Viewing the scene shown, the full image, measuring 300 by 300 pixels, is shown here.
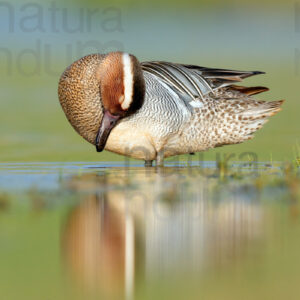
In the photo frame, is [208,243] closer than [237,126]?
Yes

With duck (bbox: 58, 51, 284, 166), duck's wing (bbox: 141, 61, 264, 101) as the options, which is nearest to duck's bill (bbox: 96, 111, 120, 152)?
duck (bbox: 58, 51, 284, 166)

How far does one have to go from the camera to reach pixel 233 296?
3.49 m

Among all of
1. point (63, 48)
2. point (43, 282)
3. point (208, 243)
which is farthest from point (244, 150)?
point (63, 48)

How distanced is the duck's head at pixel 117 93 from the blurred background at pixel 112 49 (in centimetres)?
213

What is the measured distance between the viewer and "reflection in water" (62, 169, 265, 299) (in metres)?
3.89

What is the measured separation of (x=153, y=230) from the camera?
455cm

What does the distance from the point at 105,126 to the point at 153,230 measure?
2.20 metres

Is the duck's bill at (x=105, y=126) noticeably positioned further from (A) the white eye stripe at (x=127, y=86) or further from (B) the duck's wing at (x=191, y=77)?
(B) the duck's wing at (x=191, y=77)

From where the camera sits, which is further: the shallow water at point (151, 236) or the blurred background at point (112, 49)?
the blurred background at point (112, 49)

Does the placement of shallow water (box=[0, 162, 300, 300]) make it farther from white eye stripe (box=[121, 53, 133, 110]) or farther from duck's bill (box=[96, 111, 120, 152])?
white eye stripe (box=[121, 53, 133, 110])

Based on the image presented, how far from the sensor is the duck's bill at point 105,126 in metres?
6.62

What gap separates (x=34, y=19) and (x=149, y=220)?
12.5 meters

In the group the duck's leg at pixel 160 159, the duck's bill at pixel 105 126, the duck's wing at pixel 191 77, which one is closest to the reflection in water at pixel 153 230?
the duck's bill at pixel 105 126

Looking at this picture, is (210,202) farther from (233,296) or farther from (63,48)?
(63,48)
